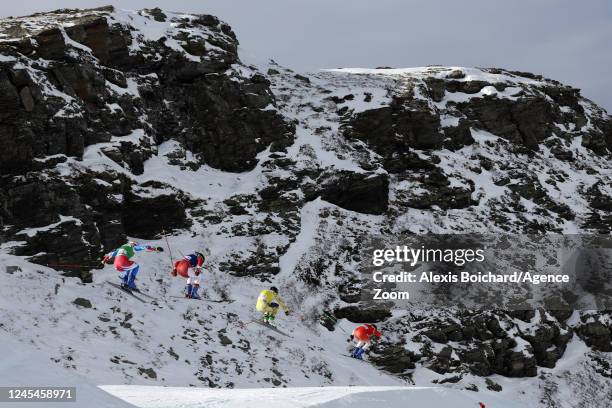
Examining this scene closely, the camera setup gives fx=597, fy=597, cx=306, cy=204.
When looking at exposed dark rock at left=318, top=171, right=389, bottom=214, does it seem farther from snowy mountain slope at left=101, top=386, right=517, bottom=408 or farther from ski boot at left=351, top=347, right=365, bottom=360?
snowy mountain slope at left=101, top=386, right=517, bottom=408

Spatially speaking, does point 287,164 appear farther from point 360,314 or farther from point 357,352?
point 357,352

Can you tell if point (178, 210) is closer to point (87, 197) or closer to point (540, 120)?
point (87, 197)

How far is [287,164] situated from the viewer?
35562mm

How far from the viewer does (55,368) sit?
11438mm

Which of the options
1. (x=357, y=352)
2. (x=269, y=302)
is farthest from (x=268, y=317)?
(x=357, y=352)

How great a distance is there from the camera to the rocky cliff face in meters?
25.9

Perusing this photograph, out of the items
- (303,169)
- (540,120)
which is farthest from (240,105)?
(540,120)

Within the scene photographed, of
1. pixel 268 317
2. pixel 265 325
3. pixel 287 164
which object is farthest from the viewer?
pixel 287 164

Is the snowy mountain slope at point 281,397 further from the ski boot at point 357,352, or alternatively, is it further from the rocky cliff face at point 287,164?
the rocky cliff face at point 287,164

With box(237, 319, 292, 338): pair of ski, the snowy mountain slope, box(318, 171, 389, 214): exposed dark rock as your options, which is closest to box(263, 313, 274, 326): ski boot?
box(237, 319, 292, 338): pair of ski

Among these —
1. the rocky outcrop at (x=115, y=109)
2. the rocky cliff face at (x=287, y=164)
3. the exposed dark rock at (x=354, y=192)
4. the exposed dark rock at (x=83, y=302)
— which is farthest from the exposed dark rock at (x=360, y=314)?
the exposed dark rock at (x=83, y=302)

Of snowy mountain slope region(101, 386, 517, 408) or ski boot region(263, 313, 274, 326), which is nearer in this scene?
snowy mountain slope region(101, 386, 517, 408)

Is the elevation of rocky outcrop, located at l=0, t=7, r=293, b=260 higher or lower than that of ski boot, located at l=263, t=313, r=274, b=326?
higher

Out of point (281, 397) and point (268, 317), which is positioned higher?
point (268, 317)
